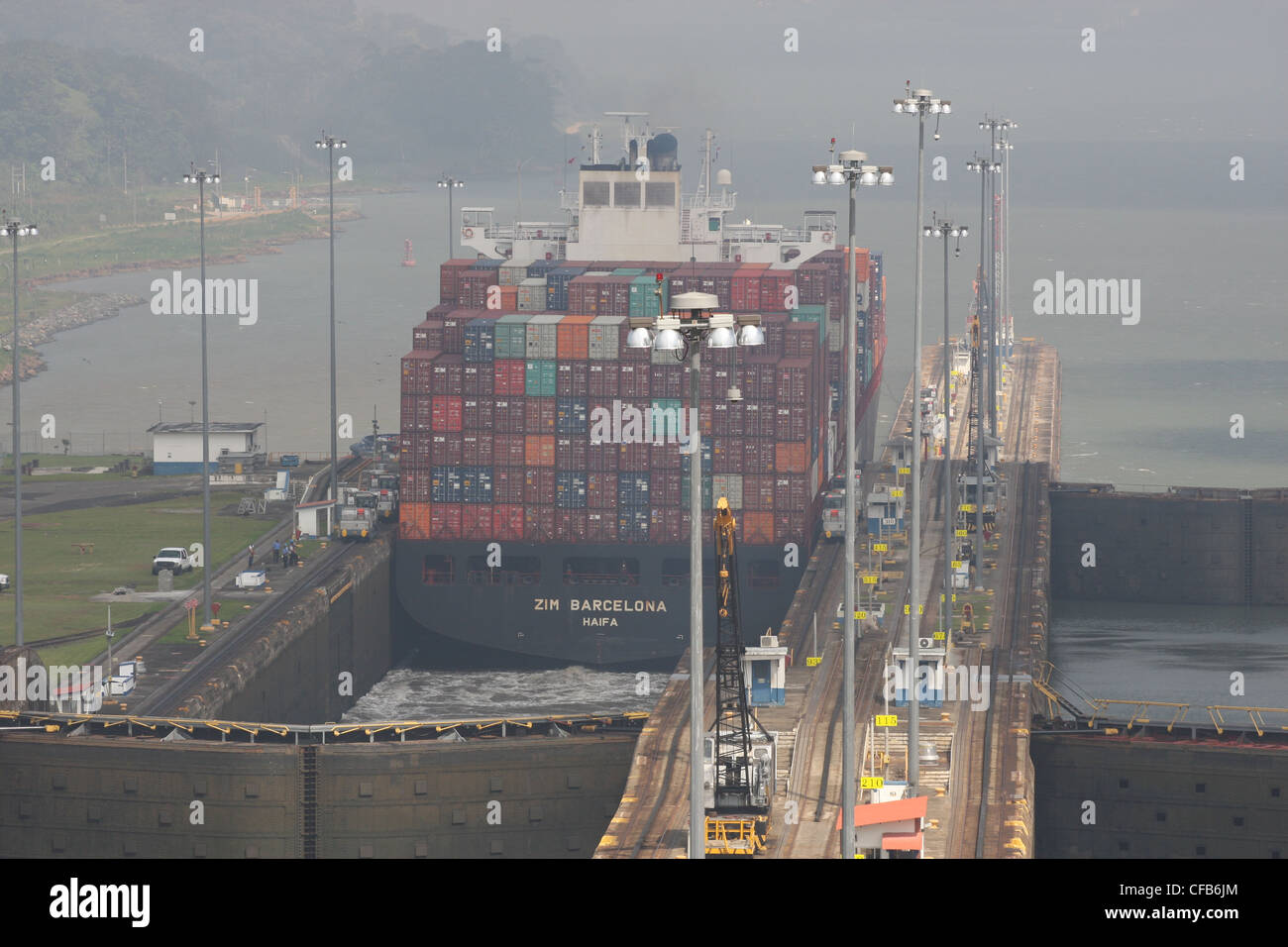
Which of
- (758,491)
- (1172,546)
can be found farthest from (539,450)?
(1172,546)

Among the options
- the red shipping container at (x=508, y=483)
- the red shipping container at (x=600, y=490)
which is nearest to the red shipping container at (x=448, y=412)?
the red shipping container at (x=508, y=483)

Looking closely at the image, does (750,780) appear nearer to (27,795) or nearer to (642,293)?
(27,795)

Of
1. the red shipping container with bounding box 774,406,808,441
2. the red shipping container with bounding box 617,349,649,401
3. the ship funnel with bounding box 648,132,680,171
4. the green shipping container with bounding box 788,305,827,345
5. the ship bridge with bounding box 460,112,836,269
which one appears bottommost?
the red shipping container with bounding box 774,406,808,441

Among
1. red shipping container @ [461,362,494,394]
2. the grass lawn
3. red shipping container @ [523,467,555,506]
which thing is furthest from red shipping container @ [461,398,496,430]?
the grass lawn

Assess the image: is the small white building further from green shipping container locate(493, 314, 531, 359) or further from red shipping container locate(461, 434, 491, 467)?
green shipping container locate(493, 314, 531, 359)

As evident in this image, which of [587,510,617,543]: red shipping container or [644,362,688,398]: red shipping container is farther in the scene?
[587,510,617,543]: red shipping container

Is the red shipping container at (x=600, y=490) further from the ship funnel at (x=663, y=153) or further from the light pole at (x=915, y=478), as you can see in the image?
the light pole at (x=915, y=478)
